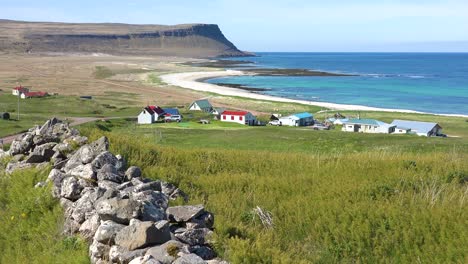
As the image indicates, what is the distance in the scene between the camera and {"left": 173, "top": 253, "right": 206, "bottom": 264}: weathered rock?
21.2ft

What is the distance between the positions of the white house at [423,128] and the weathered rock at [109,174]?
184ft

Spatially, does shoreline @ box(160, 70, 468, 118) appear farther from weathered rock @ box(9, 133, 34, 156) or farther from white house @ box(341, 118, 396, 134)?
weathered rock @ box(9, 133, 34, 156)

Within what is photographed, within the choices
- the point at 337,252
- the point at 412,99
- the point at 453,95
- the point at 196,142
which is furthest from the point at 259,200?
the point at 453,95

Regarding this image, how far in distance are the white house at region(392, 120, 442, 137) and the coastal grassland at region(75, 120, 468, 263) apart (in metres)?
46.9

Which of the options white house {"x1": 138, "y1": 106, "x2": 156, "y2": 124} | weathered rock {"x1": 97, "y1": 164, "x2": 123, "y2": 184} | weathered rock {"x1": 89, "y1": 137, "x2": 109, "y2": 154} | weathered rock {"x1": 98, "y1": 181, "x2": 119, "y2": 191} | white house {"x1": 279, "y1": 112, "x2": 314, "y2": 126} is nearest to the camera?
weathered rock {"x1": 98, "y1": 181, "x2": 119, "y2": 191}

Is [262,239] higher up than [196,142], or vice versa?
[262,239]

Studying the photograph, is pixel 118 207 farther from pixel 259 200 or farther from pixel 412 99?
pixel 412 99

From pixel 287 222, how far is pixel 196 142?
35426mm

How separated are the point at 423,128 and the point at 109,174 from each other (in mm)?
59068

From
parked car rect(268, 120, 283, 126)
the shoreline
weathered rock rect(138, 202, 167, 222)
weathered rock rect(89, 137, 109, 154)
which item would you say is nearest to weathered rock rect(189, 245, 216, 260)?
weathered rock rect(138, 202, 167, 222)

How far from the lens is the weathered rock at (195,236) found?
737 centimetres

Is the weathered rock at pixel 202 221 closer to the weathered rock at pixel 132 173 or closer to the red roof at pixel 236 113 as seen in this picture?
the weathered rock at pixel 132 173

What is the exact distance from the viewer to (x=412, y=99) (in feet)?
356

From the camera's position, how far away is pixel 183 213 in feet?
26.5
